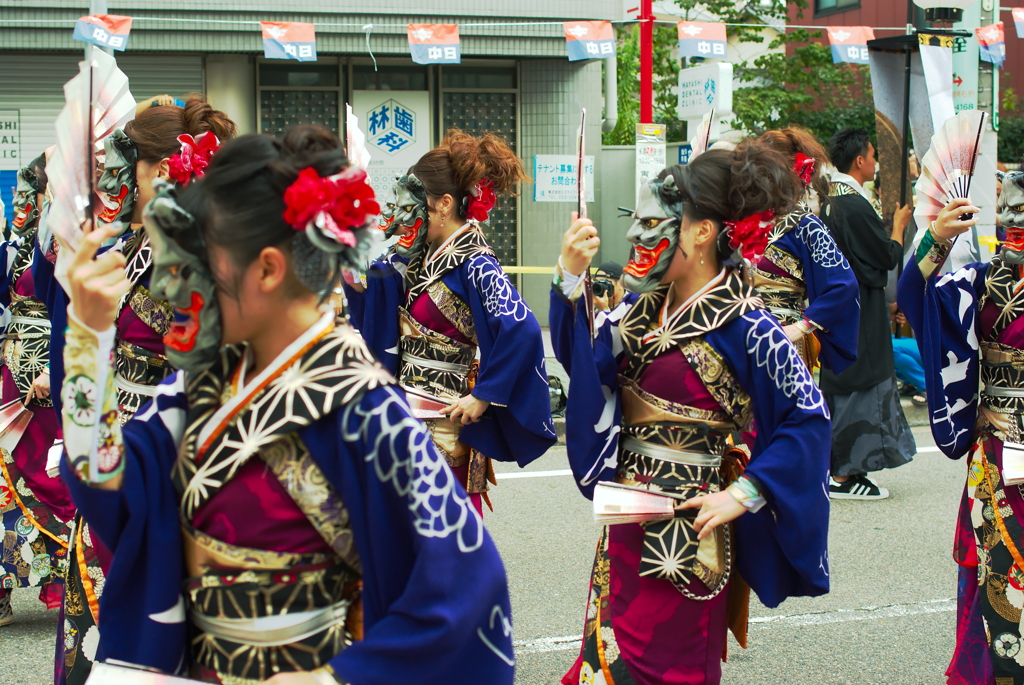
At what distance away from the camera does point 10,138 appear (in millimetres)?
10609

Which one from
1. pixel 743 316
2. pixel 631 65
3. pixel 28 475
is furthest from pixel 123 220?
pixel 631 65

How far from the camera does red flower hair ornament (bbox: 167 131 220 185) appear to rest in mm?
3006

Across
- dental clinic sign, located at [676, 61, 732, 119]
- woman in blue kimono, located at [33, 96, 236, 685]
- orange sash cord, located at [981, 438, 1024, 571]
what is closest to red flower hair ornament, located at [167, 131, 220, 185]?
woman in blue kimono, located at [33, 96, 236, 685]

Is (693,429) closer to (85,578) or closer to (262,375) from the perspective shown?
(262,375)

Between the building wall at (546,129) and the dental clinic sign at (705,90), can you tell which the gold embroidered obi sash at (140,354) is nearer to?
the dental clinic sign at (705,90)

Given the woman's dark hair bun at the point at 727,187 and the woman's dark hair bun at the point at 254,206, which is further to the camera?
the woman's dark hair bun at the point at 727,187

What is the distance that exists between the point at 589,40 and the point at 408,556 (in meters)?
8.01

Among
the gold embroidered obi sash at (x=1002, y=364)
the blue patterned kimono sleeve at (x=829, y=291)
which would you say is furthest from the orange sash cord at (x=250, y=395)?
the blue patterned kimono sleeve at (x=829, y=291)

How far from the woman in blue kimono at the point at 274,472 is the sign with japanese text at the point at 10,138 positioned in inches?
390

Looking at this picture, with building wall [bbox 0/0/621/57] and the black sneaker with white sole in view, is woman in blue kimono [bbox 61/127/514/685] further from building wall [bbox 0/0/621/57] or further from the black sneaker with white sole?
building wall [bbox 0/0/621/57]

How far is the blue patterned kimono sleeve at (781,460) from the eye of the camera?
8.94ft

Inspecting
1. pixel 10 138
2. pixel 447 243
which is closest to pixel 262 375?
pixel 447 243

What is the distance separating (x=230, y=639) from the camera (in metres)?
1.73

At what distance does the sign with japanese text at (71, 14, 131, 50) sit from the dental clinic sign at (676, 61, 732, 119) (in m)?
4.57
